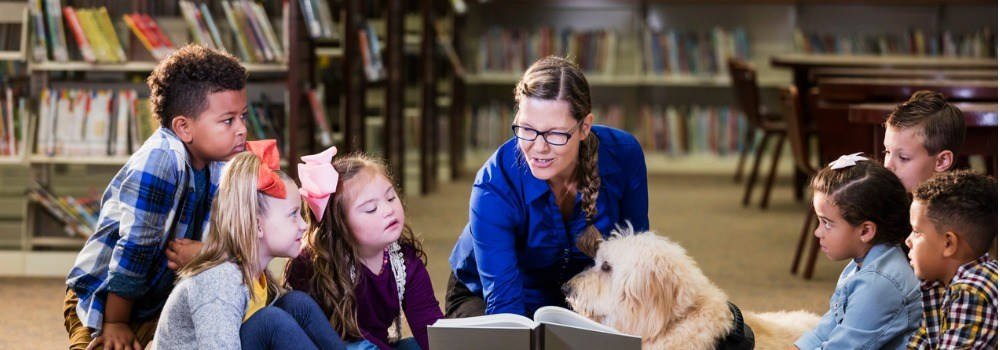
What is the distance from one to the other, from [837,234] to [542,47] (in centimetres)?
592

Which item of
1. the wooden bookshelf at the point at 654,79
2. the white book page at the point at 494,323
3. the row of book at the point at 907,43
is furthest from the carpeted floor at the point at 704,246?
the white book page at the point at 494,323

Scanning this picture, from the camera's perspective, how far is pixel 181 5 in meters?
4.25

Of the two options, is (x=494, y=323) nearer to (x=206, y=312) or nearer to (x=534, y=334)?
(x=534, y=334)

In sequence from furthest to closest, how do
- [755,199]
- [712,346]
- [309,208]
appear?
[755,199] < [309,208] < [712,346]

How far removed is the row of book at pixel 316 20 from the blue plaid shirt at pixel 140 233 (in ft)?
5.05

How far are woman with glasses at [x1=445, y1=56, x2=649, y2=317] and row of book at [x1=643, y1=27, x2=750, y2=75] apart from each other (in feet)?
18.3

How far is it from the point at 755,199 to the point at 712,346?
4.77m

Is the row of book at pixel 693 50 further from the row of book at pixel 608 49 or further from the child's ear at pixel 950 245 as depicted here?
the child's ear at pixel 950 245

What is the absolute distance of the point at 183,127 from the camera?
2.76 meters

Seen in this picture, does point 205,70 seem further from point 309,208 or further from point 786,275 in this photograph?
point 786,275

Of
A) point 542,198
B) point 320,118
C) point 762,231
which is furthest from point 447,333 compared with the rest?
point 762,231

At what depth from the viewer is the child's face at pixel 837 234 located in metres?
2.45

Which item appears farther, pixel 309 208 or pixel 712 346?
pixel 309 208

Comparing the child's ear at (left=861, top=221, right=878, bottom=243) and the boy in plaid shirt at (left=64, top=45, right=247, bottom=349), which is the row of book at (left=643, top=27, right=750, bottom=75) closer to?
the boy in plaid shirt at (left=64, top=45, right=247, bottom=349)
